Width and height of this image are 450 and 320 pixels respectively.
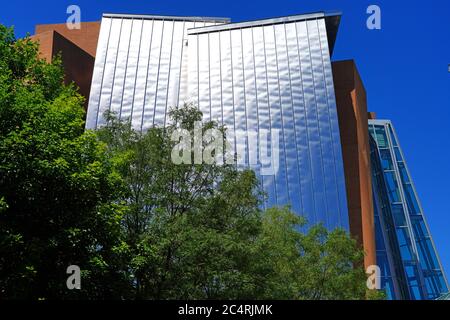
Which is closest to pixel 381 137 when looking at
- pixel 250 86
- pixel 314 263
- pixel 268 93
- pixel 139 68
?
pixel 268 93

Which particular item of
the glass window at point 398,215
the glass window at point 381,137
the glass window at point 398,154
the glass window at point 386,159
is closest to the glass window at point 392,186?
the glass window at point 398,215

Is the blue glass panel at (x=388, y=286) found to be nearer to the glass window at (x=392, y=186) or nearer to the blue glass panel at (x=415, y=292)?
the blue glass panel at (x=415, y=292)

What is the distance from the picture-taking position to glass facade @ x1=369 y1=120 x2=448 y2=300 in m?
43.4

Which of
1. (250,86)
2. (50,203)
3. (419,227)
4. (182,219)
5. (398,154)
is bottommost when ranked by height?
(50,203)

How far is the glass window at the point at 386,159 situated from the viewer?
167 ft

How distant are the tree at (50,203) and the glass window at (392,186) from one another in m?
34.7

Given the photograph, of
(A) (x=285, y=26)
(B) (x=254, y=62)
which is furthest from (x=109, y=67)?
(A) (x=285, y=26)

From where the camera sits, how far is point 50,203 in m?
16.1

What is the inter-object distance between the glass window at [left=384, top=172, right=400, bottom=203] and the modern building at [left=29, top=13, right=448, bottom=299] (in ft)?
12.1

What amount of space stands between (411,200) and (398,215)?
7.97 feet

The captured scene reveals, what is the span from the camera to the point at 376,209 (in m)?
46.7

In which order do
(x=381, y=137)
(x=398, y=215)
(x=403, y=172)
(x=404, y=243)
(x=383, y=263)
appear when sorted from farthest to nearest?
(x=381, y=137)
(x=403, y=172)
(x=398, y=215)
(x=404, y=243)
(x=383, y=263)

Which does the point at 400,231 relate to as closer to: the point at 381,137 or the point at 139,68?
the point at 381,137

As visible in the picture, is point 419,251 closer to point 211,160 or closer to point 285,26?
point 285,26
